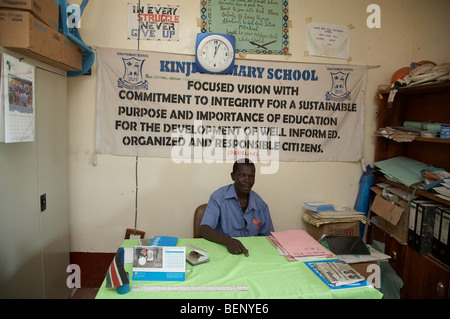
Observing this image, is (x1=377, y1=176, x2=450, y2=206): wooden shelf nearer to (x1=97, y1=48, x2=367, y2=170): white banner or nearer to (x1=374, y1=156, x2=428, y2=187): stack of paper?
Answer: (x1=374, y1=156, x2=428, y2=187): stack of paper

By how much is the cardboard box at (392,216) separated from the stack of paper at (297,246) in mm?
1029

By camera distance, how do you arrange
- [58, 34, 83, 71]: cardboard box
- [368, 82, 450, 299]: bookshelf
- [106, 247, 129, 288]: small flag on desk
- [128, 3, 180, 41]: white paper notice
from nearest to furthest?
[106, 247, 129, 288]: small flag on desk → [58, 34, 83, 71]: cardboard box → [368, 82, 450, 299]: bookshelf → [128, 3, 180, 41]: white paper notice

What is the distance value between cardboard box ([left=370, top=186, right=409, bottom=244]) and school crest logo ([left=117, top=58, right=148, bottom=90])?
7.53 ft

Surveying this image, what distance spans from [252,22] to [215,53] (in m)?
0.44

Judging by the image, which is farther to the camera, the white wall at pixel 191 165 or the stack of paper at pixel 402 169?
the white wall at pixel 191 165

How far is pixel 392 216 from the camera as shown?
2.45m

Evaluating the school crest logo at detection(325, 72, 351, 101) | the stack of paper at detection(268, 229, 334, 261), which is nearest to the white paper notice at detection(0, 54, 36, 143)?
the stack of paper at detection(268, 229, 334, 261)

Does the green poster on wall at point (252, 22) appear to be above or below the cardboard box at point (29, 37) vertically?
above

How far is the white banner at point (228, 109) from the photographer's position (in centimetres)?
251

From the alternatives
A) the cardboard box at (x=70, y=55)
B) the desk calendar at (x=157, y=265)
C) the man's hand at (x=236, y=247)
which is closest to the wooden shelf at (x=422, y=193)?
the man's hand at (x=236, y=247)

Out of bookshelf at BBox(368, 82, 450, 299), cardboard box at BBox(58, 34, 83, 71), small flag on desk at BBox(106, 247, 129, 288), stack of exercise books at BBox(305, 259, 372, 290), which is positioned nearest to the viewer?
small flag on desk at BBox(106, 247, 129, 288)

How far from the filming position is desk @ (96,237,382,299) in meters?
1.27

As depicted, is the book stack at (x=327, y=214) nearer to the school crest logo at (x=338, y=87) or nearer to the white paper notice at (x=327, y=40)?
the school crest logo at (x=338, y=87)
